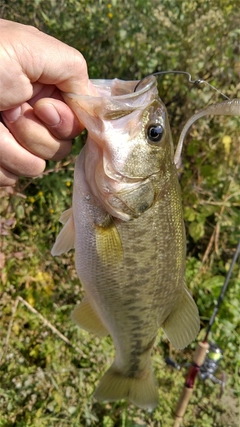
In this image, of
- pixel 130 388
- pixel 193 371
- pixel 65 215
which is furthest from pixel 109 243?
pixel 193 371

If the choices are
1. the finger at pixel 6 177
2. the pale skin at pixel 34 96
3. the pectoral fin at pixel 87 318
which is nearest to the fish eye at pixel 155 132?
the pale skin at pixel 34 96

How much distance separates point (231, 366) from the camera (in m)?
3.52

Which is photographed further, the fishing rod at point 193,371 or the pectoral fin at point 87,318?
the fishing rod at point 193,371

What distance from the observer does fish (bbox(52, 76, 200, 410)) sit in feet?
4.41

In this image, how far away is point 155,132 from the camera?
1396 mm

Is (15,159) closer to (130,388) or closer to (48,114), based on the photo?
(48,114)

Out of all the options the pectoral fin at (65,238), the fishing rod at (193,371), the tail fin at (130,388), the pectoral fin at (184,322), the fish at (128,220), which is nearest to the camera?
the fish at (128,220)

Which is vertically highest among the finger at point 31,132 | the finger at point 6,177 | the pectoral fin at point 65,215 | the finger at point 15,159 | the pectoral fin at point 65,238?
the finger at point 31,132

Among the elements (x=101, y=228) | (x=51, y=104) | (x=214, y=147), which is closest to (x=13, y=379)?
(x=101, y=228)

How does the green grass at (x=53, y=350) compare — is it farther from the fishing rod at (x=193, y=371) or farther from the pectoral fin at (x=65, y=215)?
the pectoral fin at (x=65, y=215)

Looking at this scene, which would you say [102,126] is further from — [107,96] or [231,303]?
[231,303]

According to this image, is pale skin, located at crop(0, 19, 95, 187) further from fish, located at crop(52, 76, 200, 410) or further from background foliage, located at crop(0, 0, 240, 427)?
background foliage, located at crop(0, 0, 240, 427)

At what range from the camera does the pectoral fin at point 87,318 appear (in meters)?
1.78

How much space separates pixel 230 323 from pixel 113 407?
4.20 ft
